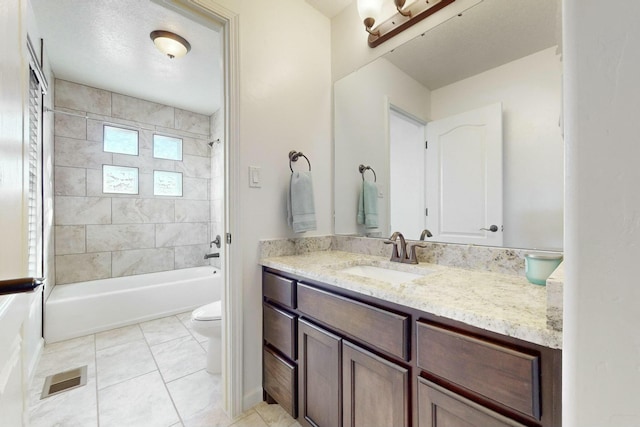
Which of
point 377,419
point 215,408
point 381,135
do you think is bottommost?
point 215,408

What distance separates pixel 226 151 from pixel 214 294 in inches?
91.6

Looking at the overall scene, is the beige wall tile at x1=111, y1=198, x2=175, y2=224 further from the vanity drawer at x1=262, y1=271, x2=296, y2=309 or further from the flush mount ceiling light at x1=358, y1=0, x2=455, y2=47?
the flush mount ceiling light at x1=358, y1=0, x2=455, y2=47

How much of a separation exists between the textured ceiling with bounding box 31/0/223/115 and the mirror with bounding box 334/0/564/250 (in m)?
0.97

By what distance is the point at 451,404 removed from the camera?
76 centimetres

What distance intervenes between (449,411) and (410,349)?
18 centimetres

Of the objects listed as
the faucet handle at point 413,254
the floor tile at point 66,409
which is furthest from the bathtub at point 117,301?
the faucet handle at point 413,254

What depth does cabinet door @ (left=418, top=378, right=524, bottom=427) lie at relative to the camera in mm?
694

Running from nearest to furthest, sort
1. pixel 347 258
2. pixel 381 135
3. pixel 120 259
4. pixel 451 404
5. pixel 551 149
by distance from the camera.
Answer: pixel 451 404, pixel 551 149, pixel 347 258, pixel 381 135, pixel 120 259

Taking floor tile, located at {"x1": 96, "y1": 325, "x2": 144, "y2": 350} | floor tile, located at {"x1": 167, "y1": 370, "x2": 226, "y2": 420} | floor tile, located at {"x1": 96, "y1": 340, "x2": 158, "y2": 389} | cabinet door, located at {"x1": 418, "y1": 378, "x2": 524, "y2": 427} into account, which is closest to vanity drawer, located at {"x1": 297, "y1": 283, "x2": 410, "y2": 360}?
cabinet door, located at {"x1": 418, "y1": 378, "x2": 524, "y2": 427}

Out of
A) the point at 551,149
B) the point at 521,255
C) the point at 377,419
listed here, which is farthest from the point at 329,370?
the point at 551,149

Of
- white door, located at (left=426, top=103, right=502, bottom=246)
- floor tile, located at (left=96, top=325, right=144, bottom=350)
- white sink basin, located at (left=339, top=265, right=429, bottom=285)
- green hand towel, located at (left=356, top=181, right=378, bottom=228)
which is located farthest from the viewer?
floor tile, located at (left=96, top=325, right=144, bottom=350)

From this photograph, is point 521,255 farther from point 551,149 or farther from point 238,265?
point 238,265

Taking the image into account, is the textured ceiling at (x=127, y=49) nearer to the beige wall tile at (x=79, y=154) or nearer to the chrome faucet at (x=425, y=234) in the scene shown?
the beige wall tile at (x=79, y=154)

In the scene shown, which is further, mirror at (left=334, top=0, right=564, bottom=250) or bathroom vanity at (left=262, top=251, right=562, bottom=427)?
mirror at (left=334, top=0, right=564, bottom=250)
